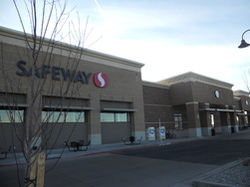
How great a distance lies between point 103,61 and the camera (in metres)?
24.5

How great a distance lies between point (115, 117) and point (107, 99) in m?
2.73

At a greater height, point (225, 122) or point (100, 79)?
point (100, 79)

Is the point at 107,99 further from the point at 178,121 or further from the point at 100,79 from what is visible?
the point at 178,121

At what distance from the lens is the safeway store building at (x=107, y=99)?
17.2 meters

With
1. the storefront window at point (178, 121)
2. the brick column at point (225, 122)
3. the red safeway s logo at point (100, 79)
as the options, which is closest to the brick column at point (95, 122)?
the red safeway s logo at point (100, 79)

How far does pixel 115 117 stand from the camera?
2517 centimetres

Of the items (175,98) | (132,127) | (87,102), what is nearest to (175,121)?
(175,98)

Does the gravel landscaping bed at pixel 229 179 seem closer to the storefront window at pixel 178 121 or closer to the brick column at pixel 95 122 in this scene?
the brick column at pixel 95 122

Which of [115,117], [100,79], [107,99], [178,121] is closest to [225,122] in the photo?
Result: [178,121]

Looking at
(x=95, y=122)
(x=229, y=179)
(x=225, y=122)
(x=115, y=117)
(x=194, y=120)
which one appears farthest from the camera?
(x=225, y=122)

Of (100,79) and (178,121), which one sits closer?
(100,79)

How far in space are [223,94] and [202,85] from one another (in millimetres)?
9219

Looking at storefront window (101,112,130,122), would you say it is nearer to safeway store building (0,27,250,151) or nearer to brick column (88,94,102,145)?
safeway store building (0,27,250,151)

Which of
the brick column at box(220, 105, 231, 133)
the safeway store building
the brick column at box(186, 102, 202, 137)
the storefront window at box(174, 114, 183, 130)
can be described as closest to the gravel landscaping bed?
the safeway store building
